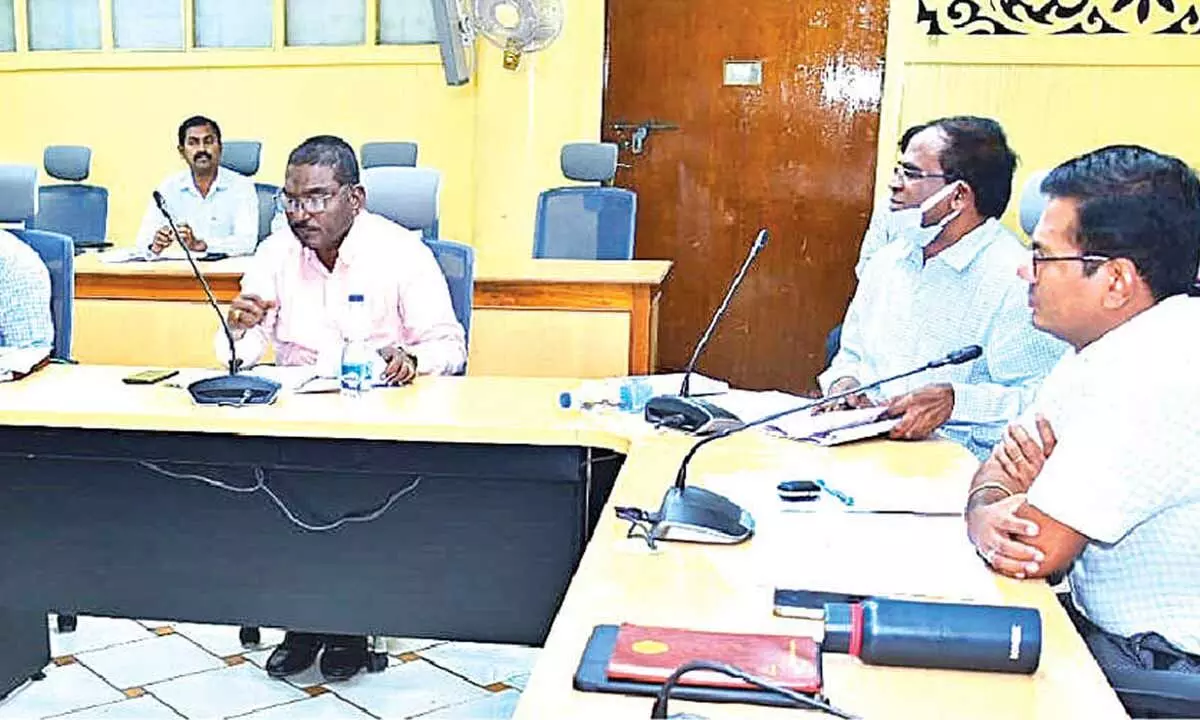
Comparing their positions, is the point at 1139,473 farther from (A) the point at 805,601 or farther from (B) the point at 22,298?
(B) the point at 22,298

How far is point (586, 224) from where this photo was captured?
4141mm

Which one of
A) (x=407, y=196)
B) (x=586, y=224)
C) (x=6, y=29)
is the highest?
(x=6, y=29)

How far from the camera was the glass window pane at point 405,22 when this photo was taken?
17.8ft

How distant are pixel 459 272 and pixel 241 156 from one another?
302 centimetres

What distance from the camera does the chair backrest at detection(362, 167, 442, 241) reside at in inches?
120

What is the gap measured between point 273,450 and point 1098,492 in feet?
4.44

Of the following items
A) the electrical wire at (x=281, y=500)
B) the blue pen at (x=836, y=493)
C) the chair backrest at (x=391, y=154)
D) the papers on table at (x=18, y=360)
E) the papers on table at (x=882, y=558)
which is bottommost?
the electrical wire at (x=281, y=500)

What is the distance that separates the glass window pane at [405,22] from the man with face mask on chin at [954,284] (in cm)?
354

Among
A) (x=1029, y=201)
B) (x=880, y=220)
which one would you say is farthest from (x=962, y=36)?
(x=1029, y=201)

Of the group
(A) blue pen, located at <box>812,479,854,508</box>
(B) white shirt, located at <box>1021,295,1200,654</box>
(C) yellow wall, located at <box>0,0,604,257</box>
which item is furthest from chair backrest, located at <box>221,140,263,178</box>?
(B) white shirt, located at <box>1021,295,1200,654</box>

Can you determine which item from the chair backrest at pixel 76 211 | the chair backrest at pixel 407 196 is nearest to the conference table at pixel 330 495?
the chair backrest at pixel 407 196

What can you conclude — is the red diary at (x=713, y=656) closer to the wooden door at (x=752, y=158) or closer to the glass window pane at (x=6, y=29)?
the wooden door at (x=752, y=158)

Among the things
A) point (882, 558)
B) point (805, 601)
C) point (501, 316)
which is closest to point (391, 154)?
point (501, 316)

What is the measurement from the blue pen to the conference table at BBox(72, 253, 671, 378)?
1.81 meters
